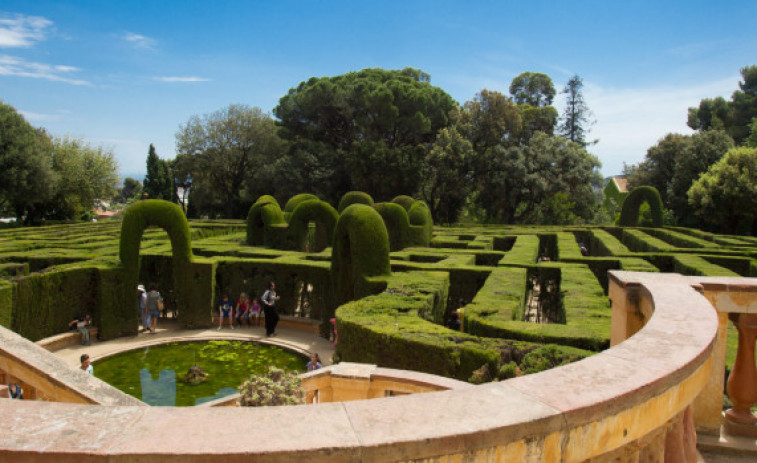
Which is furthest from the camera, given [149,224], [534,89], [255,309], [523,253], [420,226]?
[534,89]

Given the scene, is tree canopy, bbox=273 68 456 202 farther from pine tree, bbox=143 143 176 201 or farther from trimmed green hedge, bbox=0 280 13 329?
trimmed green hedge, bbox=0 280 13 329

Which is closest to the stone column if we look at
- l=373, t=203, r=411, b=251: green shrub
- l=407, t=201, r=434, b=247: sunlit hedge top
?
l=373, t=203, r=411, b=251: green shrub

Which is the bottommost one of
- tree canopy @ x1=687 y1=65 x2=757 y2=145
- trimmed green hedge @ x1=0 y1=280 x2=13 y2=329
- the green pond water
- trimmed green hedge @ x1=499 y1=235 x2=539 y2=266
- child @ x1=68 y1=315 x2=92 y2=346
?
the green pond water

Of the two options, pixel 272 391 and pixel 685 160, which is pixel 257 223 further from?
pixel 685 160

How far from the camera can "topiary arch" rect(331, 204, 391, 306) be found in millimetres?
12781

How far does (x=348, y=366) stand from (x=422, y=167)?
113 ft

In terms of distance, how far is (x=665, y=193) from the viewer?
4194 cm

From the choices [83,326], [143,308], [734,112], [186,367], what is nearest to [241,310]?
[143,308]

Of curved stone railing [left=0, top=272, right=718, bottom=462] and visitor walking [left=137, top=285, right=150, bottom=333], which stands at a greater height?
curved stone railing [left=0, top=272, right=718, bottom=462]

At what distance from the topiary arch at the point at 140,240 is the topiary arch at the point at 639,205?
28.7 meters

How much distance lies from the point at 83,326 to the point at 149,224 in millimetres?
3197

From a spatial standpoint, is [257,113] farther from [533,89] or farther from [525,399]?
[525,399]

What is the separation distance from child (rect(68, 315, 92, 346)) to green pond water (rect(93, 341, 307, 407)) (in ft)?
4.56

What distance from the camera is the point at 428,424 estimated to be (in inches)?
73.2
